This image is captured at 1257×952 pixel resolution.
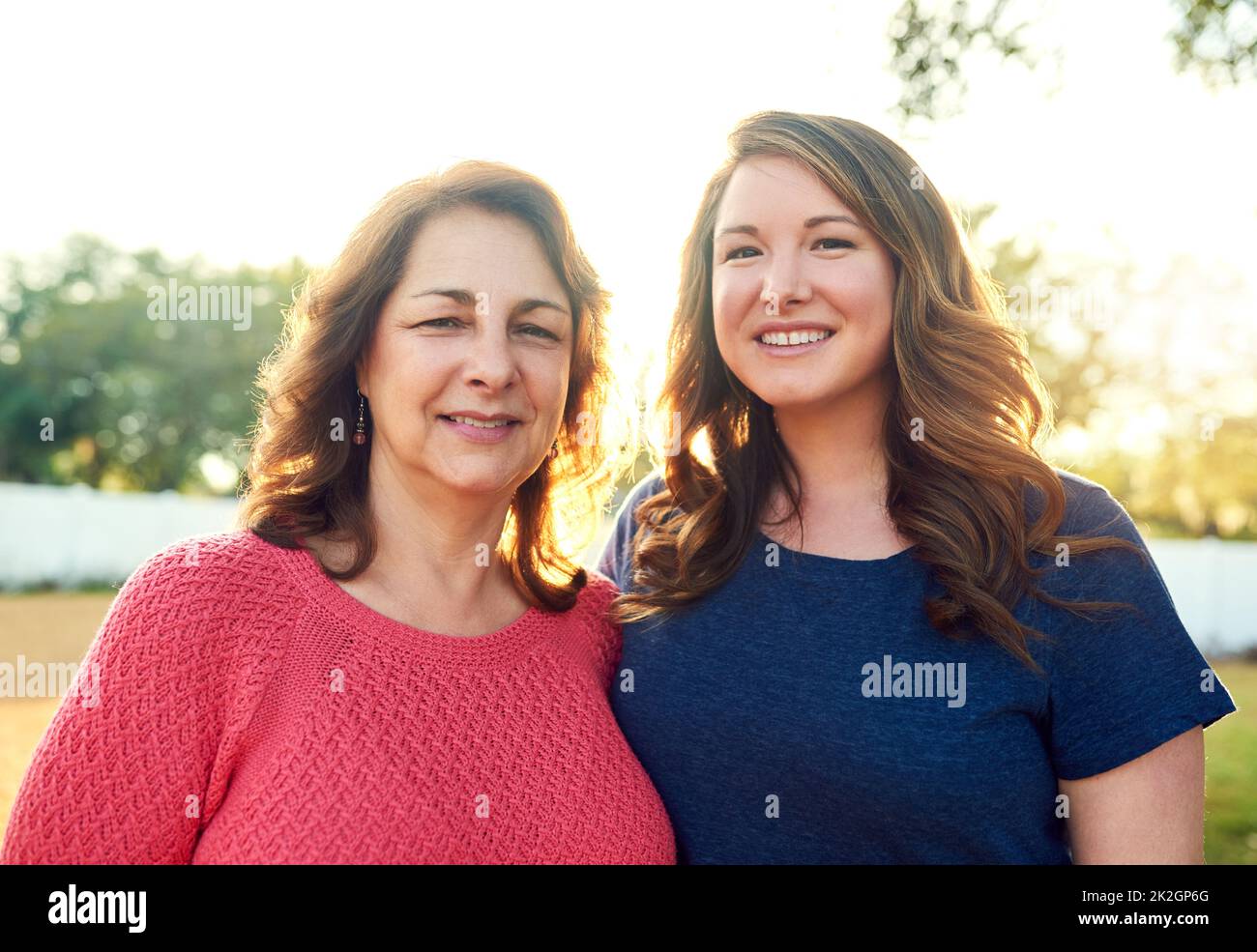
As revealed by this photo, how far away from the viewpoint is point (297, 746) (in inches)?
90.4

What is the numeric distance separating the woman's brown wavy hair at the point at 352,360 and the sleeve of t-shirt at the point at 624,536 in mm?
314

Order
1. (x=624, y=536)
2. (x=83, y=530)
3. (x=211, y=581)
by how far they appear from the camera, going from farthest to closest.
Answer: (x=83, y=530), (x=624, y=536), (x=211, y=581)

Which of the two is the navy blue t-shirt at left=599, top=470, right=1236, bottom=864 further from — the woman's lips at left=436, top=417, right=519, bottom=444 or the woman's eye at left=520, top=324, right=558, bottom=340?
the woman's eye at left=520, top=324, right=558, bottom=340

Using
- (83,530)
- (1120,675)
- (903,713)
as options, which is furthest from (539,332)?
(83,530)

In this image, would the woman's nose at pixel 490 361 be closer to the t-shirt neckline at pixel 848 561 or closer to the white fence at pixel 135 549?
the t-shirt neckline at pixel 848 561

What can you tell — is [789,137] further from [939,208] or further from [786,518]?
[786,518]

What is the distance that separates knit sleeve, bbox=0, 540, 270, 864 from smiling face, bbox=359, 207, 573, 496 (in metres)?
0.63

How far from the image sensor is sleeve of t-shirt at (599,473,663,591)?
3.28 meters

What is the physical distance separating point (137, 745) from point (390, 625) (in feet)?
1.90

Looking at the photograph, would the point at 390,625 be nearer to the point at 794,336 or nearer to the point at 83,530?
the point at 794,336

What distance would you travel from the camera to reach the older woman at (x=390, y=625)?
2230 millimetres

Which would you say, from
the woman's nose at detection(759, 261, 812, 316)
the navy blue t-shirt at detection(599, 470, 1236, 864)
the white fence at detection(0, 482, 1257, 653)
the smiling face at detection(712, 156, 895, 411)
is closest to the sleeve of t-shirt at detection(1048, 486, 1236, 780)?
the navy blue t-shirt at detection(599, 470, 1236, 864)

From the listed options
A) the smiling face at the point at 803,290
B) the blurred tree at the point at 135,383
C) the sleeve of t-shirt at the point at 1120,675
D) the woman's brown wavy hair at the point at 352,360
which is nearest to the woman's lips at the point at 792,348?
the smiling face at the point at 803,290
